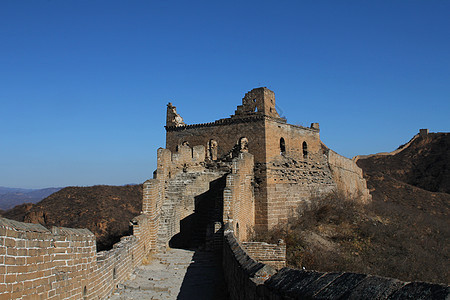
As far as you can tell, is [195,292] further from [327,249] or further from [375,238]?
[375,238]

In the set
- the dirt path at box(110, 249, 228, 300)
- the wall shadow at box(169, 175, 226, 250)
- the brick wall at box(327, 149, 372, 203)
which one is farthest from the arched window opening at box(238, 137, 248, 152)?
the dirt path at box(110, 249, 228, 300)

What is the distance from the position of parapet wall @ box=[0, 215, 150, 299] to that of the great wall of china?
1cm

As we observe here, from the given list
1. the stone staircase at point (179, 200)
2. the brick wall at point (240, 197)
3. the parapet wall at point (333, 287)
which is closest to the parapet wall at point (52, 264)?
the parapet wall at point (333, 287)

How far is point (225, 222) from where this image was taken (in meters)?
14.4

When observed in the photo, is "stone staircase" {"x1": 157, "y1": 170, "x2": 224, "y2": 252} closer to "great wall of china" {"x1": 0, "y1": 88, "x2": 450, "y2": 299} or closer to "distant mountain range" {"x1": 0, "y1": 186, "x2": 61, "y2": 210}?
"great wall of china" {"x1": 0, "y1": 88, "x2": 450, "y2": 299}

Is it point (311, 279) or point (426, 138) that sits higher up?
point (426, 138)

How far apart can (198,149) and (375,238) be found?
32.0 ft

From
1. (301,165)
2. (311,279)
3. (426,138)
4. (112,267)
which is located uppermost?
(426,138)

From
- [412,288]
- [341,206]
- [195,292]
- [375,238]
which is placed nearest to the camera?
[412,288]

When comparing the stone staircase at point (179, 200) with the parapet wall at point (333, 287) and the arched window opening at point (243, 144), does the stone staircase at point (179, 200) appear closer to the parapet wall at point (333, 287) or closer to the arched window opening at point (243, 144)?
the arched window opening at point (243, 144)

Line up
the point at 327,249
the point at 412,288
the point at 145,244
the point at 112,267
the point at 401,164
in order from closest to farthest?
the point at 412,288, the point at 112,267, the point at 145,244, the point at 327,249, the point at 401,164

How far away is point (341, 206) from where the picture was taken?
75.0 feet

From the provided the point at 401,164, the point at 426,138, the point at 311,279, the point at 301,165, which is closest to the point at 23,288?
the point at 311,279

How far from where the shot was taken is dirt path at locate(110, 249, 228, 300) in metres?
9.05
